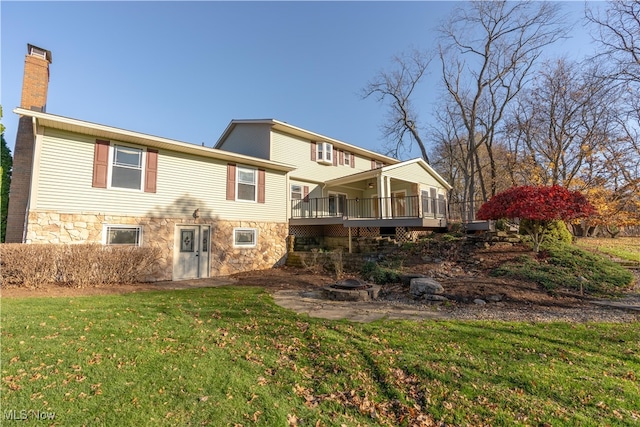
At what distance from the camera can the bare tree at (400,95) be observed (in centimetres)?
2405

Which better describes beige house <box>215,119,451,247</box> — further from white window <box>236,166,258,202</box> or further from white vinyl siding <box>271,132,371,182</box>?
white window <box>236,166,258,202</box>

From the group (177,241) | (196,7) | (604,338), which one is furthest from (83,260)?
(604,338)

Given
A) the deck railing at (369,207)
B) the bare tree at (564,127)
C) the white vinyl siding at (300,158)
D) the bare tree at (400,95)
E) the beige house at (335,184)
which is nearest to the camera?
the deck railing at (369,207)

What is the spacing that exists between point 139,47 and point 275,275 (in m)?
9.55

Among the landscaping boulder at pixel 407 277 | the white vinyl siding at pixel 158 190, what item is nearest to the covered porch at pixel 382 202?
the white vinyl siding at pixel 158 190

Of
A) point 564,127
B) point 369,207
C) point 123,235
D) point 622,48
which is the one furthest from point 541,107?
point 123,235

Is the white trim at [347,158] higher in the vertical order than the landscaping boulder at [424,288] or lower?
higher

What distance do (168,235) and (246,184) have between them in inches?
142

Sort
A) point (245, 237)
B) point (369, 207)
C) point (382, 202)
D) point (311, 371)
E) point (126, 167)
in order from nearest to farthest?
point (311, 371) → point (126, 167) → point (245, 237) → point (382, 202) → point (369, 207)

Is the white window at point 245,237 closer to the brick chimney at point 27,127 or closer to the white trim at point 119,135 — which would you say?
the white trim at point 119,135

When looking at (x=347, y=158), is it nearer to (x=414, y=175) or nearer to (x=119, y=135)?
(x=414, y=175)

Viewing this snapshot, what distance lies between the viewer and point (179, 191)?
32.9ft

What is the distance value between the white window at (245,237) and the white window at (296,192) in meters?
3.37

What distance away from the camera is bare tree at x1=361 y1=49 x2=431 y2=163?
78.9 ft
